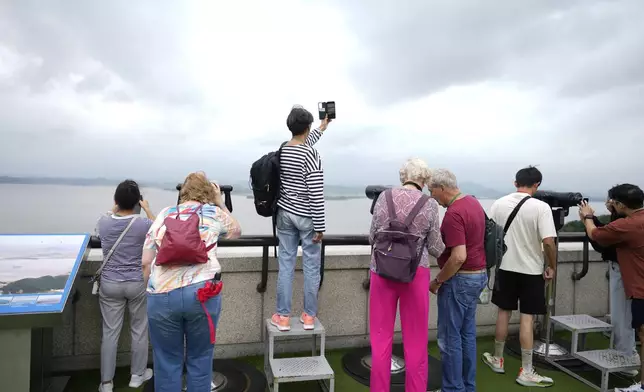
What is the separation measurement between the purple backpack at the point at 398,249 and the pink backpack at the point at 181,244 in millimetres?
1109

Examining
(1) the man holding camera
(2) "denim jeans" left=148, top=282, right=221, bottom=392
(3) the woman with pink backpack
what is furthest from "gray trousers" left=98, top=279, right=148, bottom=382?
(1) the man holding camera

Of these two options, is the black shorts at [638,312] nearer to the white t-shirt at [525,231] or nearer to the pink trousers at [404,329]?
the white t-shirt at [525,231]

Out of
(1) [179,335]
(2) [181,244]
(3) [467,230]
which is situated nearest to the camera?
(2) [181,244]

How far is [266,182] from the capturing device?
3.23 m

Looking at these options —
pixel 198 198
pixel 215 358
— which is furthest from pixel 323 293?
pixel 198 198

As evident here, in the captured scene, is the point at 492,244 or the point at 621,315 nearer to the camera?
the point at 492,244

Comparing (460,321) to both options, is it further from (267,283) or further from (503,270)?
(267,283)

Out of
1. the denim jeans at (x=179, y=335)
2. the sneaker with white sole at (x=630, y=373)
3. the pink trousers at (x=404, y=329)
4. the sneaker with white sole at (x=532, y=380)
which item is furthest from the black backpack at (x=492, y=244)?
the denim jeans at (x=179, y=335)

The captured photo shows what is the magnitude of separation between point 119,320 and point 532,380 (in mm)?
3448

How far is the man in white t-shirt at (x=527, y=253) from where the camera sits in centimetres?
365

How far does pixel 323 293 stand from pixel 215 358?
1150 mm

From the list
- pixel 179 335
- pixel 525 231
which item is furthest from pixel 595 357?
pixel 179 335

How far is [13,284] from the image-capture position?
8.49 ft

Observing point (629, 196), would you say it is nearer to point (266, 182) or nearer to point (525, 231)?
point (525, 231)
